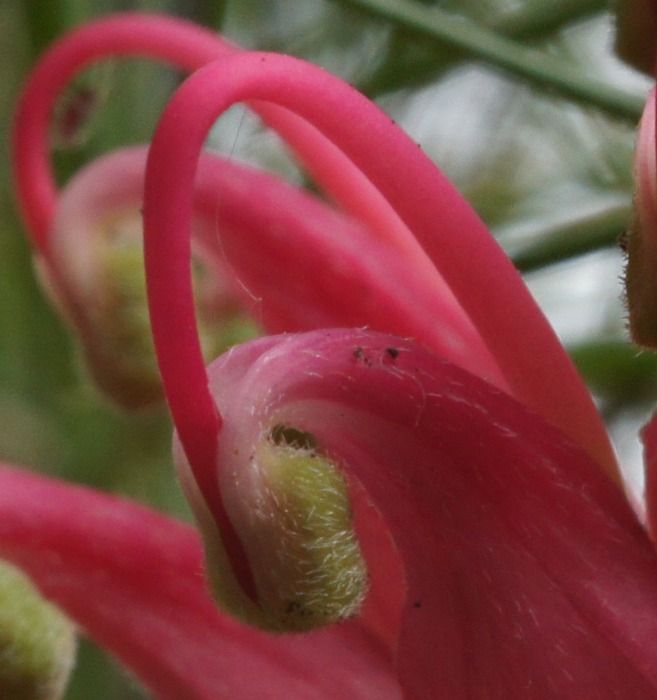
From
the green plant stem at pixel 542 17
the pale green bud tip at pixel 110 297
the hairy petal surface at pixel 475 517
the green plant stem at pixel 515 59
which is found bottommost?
the hairy petal surface at pixel 475 517

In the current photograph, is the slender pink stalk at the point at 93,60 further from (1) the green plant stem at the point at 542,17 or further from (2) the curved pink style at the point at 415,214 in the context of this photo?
(1) the green plant stem at the point at 542,17

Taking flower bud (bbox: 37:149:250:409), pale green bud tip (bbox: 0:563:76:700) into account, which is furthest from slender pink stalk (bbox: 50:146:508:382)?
pale green bud tip (bbox: 0:563:76:700)

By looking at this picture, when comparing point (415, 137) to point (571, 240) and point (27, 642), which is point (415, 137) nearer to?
point (571, 240)

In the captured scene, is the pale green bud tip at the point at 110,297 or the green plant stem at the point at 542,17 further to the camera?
the green plant stem at the point at 542,17

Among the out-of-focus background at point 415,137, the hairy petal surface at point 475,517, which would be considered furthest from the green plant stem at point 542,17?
the hairy petal surface at point 475,517

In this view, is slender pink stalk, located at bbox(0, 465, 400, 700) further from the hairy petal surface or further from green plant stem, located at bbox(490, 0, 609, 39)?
green plant stem, located at bbox(490, 0, 609, 39)

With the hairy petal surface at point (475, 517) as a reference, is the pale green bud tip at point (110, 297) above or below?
above

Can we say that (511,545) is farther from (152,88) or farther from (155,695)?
(152,88)
